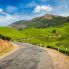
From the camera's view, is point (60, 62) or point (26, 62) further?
point (60, 62)

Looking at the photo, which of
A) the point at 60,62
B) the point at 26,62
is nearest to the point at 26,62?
the point at 26,62

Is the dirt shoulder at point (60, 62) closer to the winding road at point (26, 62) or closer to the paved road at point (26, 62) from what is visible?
the winding road at point (26, 62)

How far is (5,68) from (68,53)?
24.1m

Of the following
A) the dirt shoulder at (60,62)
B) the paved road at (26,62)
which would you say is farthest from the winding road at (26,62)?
the dirt shoulder at (60,62)

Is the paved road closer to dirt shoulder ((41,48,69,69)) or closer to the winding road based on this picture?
the winding road

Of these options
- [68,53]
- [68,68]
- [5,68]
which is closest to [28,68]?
[5,68]

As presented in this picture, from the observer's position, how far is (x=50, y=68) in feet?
91.4

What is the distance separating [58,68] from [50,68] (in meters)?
0.88

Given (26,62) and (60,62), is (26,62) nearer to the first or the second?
(26,62)

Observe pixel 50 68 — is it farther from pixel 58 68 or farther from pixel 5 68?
pixel 5 68

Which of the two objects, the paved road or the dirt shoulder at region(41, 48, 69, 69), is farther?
the dirt shoulder at region(41, 48, 69, 69)

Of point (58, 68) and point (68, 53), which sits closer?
point (58, 68)

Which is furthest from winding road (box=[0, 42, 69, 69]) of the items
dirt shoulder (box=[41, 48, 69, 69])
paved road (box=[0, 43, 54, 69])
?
dirt shoulder (box=[41, 48, 69, 69])

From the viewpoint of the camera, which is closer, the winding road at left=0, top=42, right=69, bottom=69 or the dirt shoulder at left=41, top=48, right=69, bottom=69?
the winding road at left=0, top=42, right=69, bottom=69
